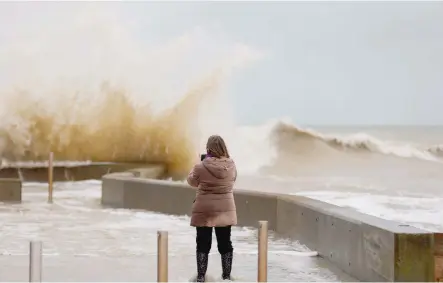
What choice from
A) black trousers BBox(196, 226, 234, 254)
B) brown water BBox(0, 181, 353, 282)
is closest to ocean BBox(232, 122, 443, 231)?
brown water BBox(0, 181, 353, 282)

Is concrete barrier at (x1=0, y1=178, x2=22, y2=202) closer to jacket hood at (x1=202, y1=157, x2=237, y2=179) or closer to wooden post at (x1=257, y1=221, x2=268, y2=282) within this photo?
jacket hood at (x1=202, y1=157, x2=237, y2=179)

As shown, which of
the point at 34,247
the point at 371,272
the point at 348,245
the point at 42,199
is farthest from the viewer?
the point at 42,199

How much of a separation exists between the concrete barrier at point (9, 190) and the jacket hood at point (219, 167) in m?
11.4

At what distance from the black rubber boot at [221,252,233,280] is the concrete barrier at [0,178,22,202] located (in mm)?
11089

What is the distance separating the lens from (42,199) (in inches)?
798

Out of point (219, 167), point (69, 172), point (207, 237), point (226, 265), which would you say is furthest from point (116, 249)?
point (69, 172)

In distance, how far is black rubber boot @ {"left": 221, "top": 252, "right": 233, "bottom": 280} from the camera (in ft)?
28.0

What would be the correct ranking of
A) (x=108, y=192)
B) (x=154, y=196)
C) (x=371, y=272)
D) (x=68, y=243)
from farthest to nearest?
(x=108, y=192)
(x=154, y=196)
(x=68, y=243)
(x=371, y=272)

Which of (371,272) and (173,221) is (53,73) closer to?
(173,221)

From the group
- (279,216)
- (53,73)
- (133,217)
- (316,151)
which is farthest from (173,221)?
(316,151)

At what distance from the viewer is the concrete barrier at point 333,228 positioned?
7.38m

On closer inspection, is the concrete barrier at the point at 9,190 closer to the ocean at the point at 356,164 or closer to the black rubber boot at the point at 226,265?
the black rubber boot at the point at 226,265

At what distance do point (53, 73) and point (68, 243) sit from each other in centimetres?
3979

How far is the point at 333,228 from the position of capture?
9.64 metres
